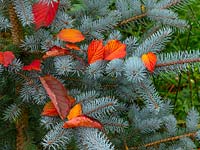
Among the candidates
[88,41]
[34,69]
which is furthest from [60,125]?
[88,41]

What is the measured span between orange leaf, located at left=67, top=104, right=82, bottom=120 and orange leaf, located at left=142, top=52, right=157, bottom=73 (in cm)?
26

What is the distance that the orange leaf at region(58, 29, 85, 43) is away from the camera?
1.50 metres

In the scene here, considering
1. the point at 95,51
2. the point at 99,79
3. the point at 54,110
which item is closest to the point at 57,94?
the point at 54,110

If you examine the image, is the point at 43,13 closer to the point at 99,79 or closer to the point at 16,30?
the point at 16,30

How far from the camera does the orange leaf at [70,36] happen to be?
1.50 m

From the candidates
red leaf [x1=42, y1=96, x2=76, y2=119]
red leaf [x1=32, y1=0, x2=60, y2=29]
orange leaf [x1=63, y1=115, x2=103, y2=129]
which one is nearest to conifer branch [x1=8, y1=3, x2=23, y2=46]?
red leaf [x1=32, y1=0, x2=60, y2=29]

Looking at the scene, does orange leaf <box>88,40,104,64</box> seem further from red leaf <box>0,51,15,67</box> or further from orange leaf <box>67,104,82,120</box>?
red leaf <box>0,51,15,67</box>

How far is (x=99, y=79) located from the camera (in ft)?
5.50

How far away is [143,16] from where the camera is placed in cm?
167

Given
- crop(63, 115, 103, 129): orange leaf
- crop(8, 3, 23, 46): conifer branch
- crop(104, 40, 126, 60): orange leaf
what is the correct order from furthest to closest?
crop(8, 3, 23, 46): conifer branch < crop(104, 40, 126, 60): orange leaf < crop(63, 115, 103, 129): orange leaf

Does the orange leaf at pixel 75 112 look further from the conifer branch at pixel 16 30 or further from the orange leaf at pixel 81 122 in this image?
the conifer branch at pixel 16 30

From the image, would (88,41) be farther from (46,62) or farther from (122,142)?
(122,142)

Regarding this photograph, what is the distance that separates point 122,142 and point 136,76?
1.65 feet

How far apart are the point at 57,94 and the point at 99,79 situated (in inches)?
11.8
